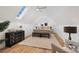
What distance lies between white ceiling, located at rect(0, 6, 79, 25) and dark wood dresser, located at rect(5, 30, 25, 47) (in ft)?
0.74

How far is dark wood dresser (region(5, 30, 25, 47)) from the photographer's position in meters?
2.10

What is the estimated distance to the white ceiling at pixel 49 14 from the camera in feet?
7.08

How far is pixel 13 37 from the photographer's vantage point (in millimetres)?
2152

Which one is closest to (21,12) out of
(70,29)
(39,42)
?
(39,42)

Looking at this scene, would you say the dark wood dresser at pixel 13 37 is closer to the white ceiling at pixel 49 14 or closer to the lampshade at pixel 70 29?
the white ceiling at pixel 49 14

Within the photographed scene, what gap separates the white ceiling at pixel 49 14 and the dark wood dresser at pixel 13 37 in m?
0.23

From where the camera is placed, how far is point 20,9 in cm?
218

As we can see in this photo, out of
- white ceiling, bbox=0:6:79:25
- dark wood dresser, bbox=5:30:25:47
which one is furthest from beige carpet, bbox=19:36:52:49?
white ceiling, bbox=0:6:79:25

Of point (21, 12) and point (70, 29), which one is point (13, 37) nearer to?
point (21, 12)

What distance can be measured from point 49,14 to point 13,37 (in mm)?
743

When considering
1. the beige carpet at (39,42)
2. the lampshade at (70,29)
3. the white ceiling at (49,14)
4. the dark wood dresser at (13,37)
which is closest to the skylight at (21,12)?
the white ceiling at (49,14)

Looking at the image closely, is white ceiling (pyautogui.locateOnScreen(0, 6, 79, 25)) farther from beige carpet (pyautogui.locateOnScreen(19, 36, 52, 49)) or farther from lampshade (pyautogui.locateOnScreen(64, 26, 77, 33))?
beige carpet (pyautogui.locateOnScreen(19, 36, 52, 49))
